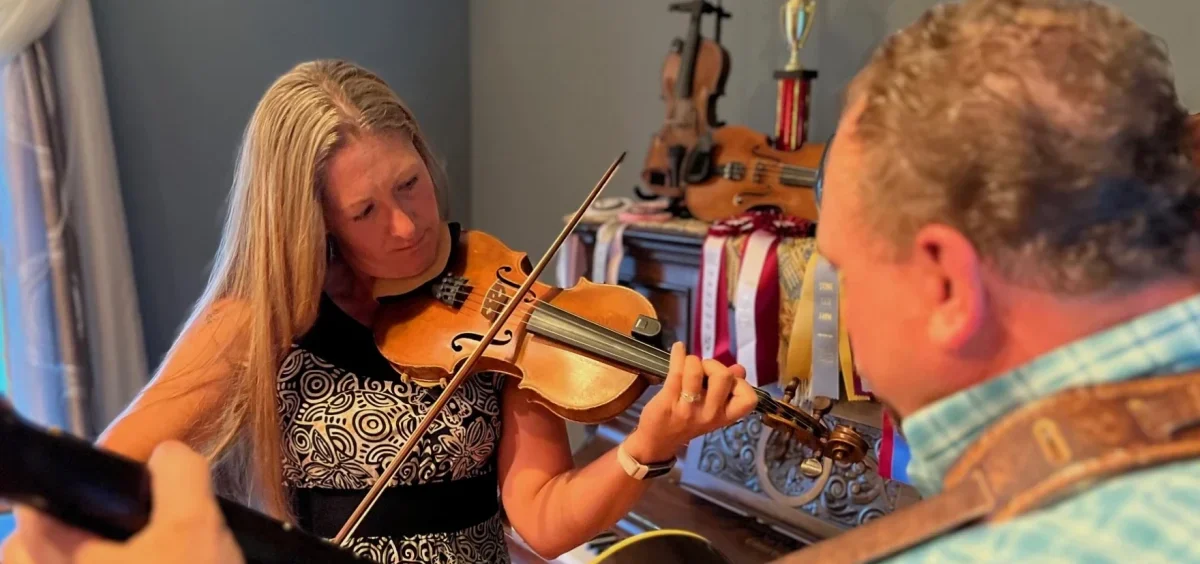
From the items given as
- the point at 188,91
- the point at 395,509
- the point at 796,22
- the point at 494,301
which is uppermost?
the point at 796,22

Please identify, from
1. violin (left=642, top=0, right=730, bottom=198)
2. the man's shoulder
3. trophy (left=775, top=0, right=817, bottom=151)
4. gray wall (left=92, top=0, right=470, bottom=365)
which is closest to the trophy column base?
trophy (left=775, top=0, right=817, bottom=151)

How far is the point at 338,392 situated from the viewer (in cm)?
106

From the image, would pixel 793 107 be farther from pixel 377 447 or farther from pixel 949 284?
pixel 949 284

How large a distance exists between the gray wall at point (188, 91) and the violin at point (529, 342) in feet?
5.61

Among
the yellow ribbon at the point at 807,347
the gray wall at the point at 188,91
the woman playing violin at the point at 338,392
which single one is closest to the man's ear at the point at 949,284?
the woman playing violin at the point at 338,392

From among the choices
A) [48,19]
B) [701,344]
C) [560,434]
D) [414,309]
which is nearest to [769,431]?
[701,344]

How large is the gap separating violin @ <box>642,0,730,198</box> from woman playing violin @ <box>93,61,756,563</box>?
925mm

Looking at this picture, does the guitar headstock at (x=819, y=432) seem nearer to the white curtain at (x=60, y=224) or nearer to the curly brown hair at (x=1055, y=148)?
the curly brown hair at (x=1055, y=148)

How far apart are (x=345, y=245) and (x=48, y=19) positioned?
1549 millimetres

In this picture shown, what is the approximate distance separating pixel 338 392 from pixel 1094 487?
0.87m

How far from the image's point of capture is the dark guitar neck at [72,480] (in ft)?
1.44

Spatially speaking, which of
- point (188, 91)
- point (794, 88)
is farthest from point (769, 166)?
point (188, 91)

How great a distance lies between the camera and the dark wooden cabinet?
4.98 feet

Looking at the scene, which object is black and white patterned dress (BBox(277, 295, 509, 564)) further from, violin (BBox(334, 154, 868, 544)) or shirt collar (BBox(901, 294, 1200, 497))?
shirt collar (BBox(901, 294, 1200, 497))
